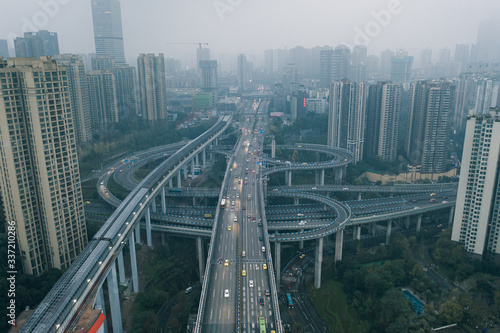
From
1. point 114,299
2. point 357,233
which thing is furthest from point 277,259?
point 114,299

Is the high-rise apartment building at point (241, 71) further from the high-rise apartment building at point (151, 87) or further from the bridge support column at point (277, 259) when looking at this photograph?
the bridge support column at point (277, 259)

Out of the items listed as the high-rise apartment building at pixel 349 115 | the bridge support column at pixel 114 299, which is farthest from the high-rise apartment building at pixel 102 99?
the bridge support column at pixel 114 299

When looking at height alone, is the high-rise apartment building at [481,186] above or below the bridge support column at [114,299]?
above

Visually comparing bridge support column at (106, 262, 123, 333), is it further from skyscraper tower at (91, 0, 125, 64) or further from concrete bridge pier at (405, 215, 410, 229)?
skyscraper tower at (91, 0, 125, 64)

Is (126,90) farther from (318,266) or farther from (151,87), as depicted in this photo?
(318,266)

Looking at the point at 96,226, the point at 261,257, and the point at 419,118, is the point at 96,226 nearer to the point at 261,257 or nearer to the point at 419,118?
the point at 261,257

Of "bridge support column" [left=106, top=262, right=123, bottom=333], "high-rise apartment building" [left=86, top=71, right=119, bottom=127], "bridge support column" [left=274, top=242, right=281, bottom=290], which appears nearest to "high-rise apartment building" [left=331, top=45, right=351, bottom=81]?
"high-rise apartment building" [left=86, top=71, right=119, bottom=127]

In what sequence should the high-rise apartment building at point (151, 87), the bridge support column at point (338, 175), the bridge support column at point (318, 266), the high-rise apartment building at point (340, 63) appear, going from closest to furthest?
the bridge support column at point (318, 266) < the bridge support column at point (338, 175) < the high-rise apartment building at point (151, 87) < the high-rise apartment building at point (340, 63)
